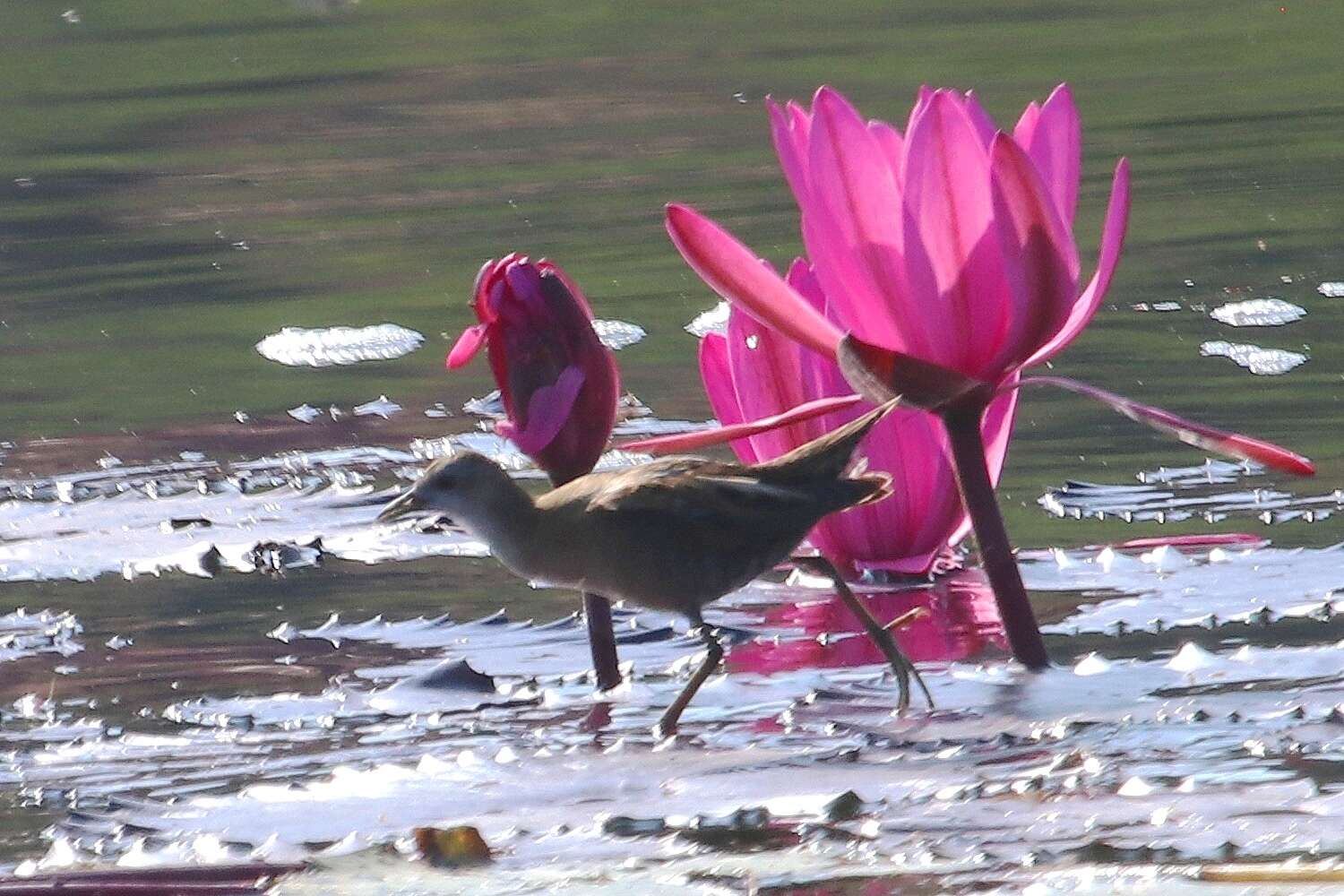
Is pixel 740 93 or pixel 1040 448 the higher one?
pixel 740 93

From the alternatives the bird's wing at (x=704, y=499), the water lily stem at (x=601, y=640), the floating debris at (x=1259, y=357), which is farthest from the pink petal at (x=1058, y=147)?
the floating debris at (x=1259, y=357)

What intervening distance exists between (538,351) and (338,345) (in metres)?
3.18

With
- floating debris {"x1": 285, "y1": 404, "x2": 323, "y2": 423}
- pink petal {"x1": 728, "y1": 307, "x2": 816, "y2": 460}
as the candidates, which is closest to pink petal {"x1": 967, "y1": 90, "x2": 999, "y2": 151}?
pink petal {"x1": 728, "y1": 307, "x2": 816, "y2": 460}

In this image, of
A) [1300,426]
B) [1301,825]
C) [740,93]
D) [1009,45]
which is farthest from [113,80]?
[1301,825]

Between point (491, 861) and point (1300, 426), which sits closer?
point (491, 861)

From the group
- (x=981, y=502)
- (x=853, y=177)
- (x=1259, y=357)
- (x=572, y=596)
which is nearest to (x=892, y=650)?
(x=981, y=502)

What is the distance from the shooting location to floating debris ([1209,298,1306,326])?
5.02m

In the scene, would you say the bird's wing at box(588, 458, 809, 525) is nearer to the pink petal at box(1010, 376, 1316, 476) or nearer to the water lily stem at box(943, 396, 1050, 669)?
the water lily stem at box(943, 396, 1050, 669)

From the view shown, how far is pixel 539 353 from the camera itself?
2576mm

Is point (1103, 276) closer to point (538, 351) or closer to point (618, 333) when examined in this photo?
point (538, 351)

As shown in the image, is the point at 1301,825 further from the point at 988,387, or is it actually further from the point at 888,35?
the point at 888,35

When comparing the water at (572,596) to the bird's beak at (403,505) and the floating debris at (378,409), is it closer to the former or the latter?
the floating debris at (378,409)

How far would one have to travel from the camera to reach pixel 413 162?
1009 centimetres

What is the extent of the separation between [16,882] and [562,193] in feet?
22.4
